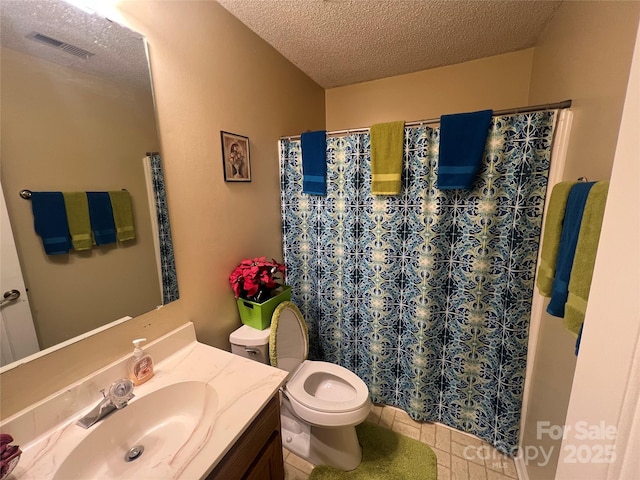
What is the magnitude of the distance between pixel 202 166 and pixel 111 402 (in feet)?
3.17

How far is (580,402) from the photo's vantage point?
0.47 meters

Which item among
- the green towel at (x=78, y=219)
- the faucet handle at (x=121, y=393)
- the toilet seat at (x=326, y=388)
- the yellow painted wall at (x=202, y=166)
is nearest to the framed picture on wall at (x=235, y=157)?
the yellow painted wall at (x=202, y=166)

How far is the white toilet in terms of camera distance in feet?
4.21

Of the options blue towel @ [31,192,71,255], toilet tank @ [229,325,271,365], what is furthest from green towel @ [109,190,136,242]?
toilet tank @ [229,325,271,365]

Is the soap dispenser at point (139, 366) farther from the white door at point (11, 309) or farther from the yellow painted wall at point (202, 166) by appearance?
the white door at point (11, 309)

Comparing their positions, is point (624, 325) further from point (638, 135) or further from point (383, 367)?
point (383, 367)

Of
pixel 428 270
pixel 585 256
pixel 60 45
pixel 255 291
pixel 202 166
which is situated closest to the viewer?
pixel 585 256

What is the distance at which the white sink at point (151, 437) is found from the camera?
695 mm

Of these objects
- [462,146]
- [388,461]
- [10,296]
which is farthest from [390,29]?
[388,461]

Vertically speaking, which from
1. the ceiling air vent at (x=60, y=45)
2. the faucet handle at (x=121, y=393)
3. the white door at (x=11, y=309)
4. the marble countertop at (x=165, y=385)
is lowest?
the marble countertop at (x=165, y=385)

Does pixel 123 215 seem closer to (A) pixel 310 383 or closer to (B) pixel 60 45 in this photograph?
(B) pixel 60 45

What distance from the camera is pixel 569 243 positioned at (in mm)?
792

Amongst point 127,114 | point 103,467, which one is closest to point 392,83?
point 127,114

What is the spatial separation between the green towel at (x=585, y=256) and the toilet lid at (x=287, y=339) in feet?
3.75
